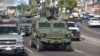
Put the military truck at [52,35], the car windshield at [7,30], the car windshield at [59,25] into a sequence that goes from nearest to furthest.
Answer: the car windshield at [7,30]
the military truck at [52,35]
the car windshield at [59,25]

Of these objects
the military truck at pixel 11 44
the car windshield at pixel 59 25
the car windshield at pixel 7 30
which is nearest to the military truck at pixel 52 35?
the car windshield at pixel 59 25

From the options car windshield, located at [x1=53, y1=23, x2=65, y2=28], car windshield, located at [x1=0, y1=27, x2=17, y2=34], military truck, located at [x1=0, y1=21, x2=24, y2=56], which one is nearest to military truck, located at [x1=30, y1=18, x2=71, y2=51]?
car windshield, located at [x1=53, y1=23, x2=65, y2=28]

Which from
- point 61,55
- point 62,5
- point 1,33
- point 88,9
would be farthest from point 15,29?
point 88,9

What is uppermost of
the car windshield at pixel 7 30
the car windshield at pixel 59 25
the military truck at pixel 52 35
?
the car windshield at pixel 7 30

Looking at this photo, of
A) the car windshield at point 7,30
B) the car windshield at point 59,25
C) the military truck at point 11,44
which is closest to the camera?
the military truck at point 11,44

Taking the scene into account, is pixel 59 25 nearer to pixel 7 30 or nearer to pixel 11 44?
pixel 7 30

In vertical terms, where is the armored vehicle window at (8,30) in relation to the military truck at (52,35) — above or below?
above

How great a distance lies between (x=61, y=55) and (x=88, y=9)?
143 meters

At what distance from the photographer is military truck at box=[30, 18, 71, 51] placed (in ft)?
79.4

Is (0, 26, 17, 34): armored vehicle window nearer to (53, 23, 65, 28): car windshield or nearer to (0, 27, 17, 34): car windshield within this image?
(0, 27, 17, 34): car windshield

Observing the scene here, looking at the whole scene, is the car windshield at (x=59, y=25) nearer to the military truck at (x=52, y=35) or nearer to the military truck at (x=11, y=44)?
the military truck at (x=52, y=35)

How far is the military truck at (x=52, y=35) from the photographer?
24188 millimetres

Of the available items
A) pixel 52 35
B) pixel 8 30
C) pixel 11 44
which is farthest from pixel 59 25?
pixel 11 44

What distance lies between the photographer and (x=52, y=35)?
24328 millimetres
